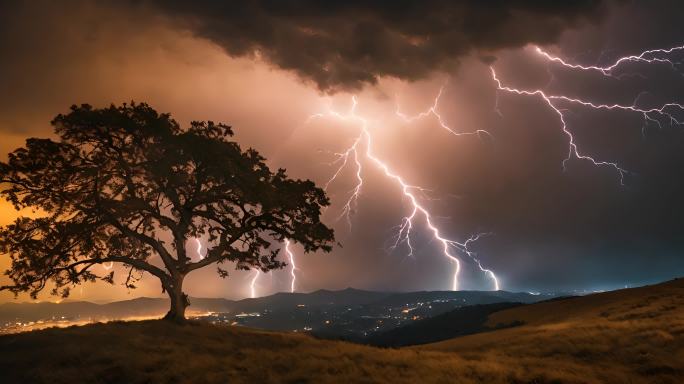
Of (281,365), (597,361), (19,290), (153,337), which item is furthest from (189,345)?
(597,361)

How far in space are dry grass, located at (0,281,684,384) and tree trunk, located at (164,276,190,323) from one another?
1.29 metres

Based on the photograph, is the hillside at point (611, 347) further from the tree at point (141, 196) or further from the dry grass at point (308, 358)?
the tree at point (141, 196)

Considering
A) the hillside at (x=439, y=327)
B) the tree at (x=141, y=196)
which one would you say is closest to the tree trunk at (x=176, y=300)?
the tree at (x=141, y=196)

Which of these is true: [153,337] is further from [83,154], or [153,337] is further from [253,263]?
[83,154]

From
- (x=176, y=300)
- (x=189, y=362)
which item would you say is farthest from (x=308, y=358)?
(x=176, y=300)

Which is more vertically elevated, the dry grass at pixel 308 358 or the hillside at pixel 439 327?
the dry grass at pixel 308 358

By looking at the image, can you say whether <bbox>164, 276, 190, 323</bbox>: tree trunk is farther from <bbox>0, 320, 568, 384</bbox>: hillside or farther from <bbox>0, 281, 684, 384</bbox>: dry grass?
<bbox>0, 320, 568, 384</bbox>: hillside

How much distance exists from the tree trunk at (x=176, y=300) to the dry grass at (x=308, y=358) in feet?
4.22

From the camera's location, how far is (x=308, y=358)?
47.7 ft

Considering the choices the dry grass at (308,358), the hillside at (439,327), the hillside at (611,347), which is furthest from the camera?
the hillside at (439,327)

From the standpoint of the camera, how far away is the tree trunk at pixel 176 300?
20625mm

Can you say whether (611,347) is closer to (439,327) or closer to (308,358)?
(308,358)

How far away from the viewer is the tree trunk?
20.6m

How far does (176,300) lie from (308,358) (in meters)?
9.73
